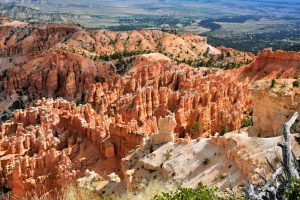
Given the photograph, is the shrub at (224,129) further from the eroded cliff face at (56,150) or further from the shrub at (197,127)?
the eroded cliff face at (56,150)

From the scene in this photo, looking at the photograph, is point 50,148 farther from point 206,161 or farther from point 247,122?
point 206,161

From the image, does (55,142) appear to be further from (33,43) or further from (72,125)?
(33,43)

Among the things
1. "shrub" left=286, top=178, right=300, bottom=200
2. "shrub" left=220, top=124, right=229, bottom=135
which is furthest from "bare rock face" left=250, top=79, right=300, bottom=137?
"shrub" left=286, top=178, right=300, bottom=200

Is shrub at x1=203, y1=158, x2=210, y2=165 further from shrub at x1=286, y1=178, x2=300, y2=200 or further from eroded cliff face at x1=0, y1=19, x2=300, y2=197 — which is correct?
shrub at x1=286, y1=178, x2=300, y2=200

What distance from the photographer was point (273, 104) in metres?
38.1

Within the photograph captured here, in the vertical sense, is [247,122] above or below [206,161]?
below

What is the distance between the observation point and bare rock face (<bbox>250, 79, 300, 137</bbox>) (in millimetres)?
37175

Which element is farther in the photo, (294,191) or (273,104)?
(273,104)

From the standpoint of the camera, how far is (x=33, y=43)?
13750 centimetres

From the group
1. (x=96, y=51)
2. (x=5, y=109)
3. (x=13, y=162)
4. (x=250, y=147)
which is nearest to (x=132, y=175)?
(x=250, y=147)

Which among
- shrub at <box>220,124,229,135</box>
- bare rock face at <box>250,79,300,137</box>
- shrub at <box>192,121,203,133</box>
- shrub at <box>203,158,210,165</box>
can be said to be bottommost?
shrub at <box>192,121,203,133</box>

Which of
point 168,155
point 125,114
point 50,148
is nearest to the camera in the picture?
point 168,155

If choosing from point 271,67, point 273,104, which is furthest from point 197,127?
point 271,67

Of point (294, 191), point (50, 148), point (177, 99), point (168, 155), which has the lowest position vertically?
point (177, 99)
